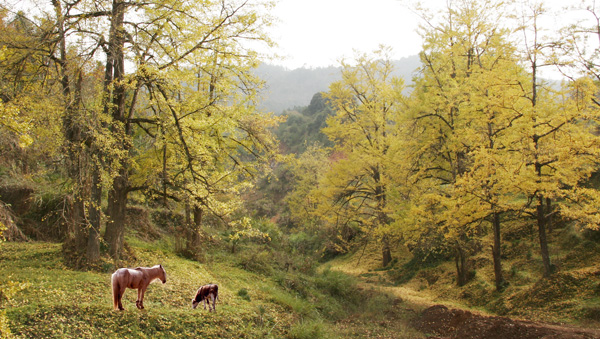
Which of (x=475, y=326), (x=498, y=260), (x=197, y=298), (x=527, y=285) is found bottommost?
(x=527, y=285)

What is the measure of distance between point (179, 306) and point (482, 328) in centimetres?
557

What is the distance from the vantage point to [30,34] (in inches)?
254

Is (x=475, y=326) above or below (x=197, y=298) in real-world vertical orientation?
below

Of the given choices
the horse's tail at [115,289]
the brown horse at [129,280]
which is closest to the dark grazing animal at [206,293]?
the brown horse at [129,280]

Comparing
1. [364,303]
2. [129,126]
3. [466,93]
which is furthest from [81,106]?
[466,93]

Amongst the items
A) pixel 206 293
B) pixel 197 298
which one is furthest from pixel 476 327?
pixel 197 298

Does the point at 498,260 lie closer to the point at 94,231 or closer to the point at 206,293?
the point at 206,293

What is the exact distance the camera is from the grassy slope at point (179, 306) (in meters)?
4.39

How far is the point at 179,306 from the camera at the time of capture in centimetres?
577

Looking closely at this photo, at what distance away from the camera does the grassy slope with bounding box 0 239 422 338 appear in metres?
4.39

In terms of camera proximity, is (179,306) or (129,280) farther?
(179,306)

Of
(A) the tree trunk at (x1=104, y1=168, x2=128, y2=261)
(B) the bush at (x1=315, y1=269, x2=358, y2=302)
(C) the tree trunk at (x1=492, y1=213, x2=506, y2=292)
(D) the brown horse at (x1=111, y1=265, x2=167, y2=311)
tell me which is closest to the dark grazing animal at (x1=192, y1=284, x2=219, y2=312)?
(D) the brown horse at (x1=111, y1=265, x2=167, y2=311)

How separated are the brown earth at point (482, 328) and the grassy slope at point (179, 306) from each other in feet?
1.81

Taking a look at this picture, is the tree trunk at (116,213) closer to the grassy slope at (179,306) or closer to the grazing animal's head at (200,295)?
the grassy slope at (179,306)
